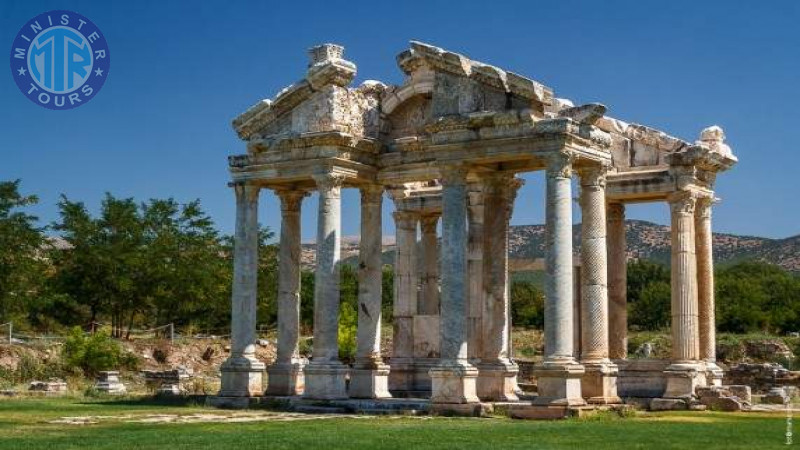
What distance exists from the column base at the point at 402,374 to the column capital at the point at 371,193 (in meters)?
5.49

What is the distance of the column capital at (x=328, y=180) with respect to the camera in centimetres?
2770

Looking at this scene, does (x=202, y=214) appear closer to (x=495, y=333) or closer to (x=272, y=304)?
(x=272, y=304)

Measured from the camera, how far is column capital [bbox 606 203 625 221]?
30906 millimetres

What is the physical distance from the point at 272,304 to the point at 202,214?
6618 millimetres

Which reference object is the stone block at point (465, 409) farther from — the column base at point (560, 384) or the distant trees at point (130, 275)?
the distant trees at point (130, 275)

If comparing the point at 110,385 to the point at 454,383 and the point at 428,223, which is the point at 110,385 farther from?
the point at 454,383

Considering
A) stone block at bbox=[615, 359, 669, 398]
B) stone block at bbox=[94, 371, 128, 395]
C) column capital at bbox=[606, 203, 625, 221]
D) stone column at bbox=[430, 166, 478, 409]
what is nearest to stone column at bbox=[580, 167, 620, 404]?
stone column at bbox=[430, 166, 478, 409]

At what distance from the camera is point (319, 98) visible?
1117 inches

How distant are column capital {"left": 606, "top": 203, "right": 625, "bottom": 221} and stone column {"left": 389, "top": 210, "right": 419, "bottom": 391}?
6050 millimetres

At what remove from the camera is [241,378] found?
94.1 ft

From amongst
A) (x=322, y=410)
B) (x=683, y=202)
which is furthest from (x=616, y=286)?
(x=322, y=410)

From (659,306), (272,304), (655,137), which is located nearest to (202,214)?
(272,304)

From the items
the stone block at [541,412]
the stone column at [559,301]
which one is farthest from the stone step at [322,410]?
the stone column at [559,301]

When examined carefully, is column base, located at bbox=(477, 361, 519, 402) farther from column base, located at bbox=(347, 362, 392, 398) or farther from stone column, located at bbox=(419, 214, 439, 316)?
stone column, located at bbox=(419, 214, 439, 316)
